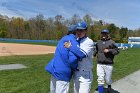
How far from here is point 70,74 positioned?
5957 mm

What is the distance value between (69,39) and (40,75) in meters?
7.45

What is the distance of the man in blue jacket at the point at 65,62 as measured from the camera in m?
5.77

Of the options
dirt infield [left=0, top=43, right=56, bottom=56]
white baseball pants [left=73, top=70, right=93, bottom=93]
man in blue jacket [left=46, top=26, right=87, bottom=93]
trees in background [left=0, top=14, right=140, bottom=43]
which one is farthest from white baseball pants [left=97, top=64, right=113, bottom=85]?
trees in background [left=0, top=14, right=140, bottom=43]

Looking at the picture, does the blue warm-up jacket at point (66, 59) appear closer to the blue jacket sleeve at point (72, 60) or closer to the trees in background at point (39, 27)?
the blue jacket sleeve at point (72, 60)

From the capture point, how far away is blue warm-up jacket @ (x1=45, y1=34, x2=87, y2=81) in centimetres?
577

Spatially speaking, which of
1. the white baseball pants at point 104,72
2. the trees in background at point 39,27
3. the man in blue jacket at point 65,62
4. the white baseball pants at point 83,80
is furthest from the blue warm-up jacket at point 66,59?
the trees in background at point 39,27

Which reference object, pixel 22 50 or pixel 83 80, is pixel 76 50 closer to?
pixel 83 80

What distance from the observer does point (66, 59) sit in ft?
19.0

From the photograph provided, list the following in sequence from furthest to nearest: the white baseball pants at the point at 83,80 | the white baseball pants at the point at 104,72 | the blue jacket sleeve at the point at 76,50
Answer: the white baseball pants at the point at 104,72
the white baseball pants at the point at 83,80
the blue jacket sleeve at the point at 76,50

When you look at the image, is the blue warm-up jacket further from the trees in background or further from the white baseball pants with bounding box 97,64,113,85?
the trees in background

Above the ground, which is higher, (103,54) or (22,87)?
(103,54)

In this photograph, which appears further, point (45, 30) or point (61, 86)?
point (45, 30)

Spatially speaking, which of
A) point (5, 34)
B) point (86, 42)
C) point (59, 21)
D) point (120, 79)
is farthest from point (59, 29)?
point (86, 42)

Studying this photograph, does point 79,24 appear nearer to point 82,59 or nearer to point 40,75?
point 82,59
